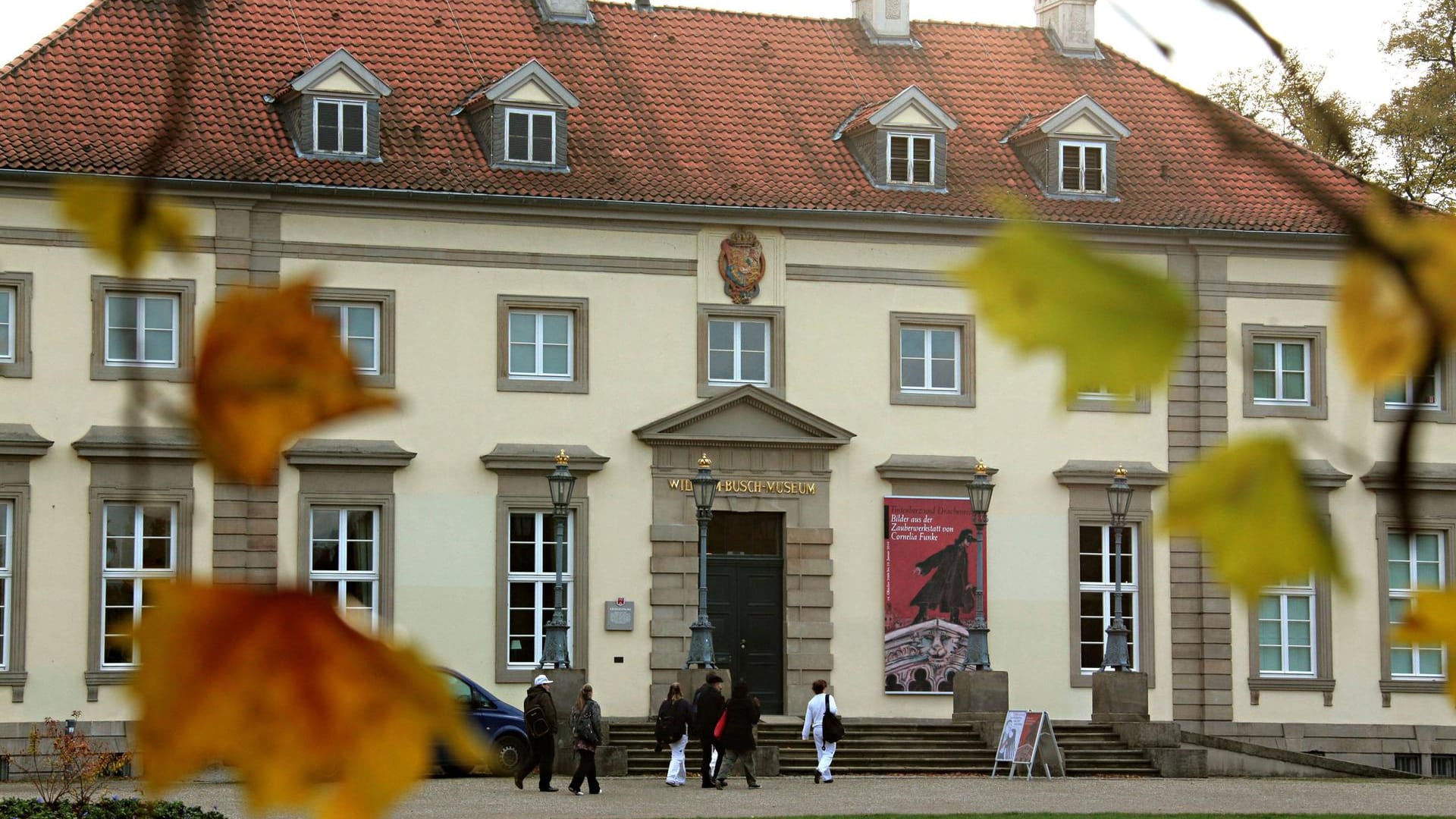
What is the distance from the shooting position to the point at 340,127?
26781 mm

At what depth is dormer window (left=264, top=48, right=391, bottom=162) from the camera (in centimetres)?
2659

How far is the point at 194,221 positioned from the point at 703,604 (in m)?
24.8

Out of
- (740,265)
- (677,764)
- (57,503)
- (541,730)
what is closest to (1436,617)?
(541,730)

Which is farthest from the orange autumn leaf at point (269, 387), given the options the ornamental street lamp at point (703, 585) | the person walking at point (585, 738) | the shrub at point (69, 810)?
the ornamental street lamp at point (703, 585)

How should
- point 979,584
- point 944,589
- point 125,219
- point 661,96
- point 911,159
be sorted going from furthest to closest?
point 661,96, point 911,159, point 944,589, point 979,584, point 125,219

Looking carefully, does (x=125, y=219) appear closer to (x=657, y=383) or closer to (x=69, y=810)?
(x=69, y=810)

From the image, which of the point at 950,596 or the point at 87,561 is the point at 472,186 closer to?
the point at 87,561

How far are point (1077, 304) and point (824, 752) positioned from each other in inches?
930

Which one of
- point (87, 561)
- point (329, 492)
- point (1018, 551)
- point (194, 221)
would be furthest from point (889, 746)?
point (194, 221)

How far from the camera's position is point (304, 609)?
23.1 inches

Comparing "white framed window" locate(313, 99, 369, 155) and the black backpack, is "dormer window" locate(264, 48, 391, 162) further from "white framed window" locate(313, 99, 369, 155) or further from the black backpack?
the black backpack

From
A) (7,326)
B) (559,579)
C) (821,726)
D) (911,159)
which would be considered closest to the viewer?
(821,726)

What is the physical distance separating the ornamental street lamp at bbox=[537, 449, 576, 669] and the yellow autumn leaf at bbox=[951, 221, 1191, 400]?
24.4 m

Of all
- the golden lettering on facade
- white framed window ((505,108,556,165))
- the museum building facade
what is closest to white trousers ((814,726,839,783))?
the museum building facade
